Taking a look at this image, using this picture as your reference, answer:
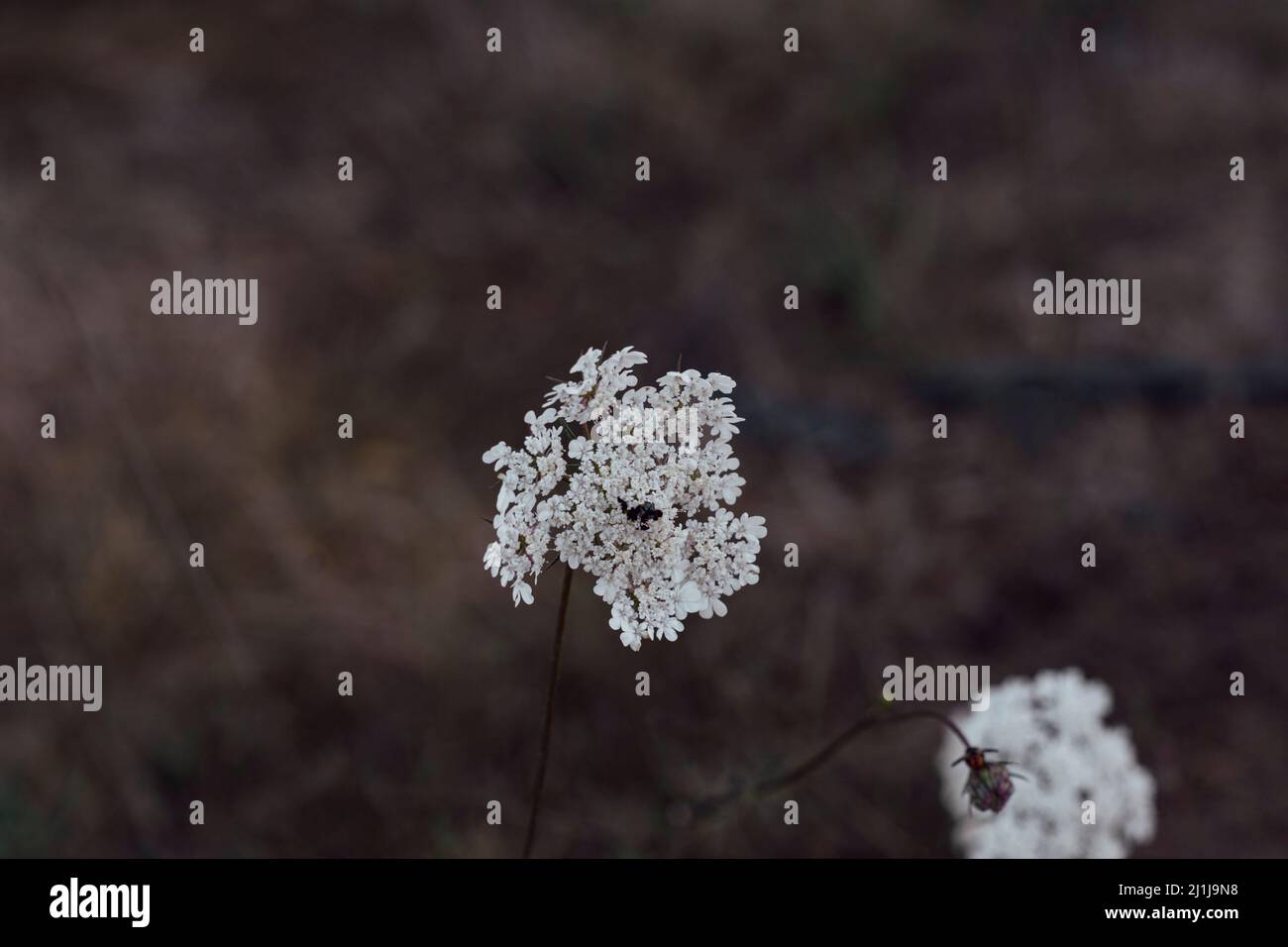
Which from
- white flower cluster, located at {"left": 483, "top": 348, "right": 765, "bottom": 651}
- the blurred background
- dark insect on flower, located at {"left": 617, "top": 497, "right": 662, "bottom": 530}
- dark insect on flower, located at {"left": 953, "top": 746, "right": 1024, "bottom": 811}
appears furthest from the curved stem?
dark insect on flower, located at {"left": 617, "top": 497, "right": 662, "bottom": 530}

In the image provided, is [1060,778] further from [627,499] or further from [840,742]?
[627,499]

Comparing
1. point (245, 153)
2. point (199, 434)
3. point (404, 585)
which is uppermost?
point (245, 153)

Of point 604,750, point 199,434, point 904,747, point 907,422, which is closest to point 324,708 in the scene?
point 604,750

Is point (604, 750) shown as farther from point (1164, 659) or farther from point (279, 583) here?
point (1164, 659)

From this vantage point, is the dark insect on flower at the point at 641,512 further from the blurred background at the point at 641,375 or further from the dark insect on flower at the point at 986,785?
the blurred background at the point at 641,375

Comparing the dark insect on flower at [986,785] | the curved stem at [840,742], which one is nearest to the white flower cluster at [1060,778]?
the curved stem at [840,742]

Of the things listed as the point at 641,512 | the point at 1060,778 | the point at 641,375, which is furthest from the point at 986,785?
the point at 641,375

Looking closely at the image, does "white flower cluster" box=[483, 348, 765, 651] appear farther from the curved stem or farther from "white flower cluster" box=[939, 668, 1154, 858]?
"white flower cluster" box=[939, 668, 1154, 858]
